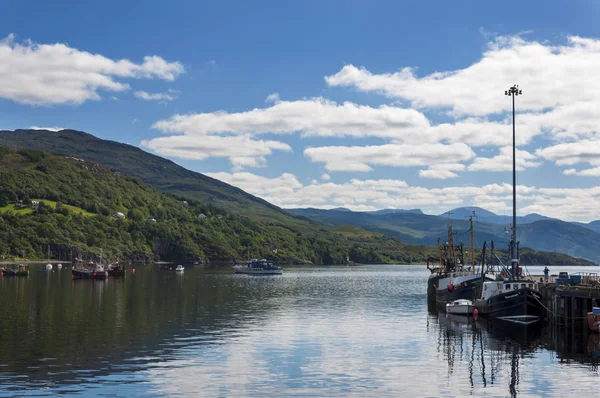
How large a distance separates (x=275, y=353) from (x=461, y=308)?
51.5m

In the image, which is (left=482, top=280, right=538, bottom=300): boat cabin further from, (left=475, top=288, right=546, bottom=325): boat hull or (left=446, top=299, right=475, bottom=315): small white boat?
(left=446, top=299, right=475, bottom=315): small white boat

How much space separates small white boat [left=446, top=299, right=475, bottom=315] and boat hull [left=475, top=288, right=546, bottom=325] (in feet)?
27.4

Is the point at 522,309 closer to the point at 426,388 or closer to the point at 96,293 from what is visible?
the point at 426,388

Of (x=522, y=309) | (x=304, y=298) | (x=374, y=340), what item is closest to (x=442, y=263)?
(x=304, y=298)

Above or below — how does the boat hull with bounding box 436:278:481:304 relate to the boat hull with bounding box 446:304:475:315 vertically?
above

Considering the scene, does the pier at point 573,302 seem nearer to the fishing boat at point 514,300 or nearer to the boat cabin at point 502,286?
the fishing boat at point 514,300

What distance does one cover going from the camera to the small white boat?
106500 millimetres

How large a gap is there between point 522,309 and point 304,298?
187 feet

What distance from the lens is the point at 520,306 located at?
92812mm

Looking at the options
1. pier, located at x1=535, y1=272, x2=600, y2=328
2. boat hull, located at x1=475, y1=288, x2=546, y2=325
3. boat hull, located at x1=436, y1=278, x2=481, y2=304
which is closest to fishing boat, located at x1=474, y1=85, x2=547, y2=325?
boat hull, located at x1=475, y1=288, x2=546, y2=325

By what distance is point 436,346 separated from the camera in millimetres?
72375

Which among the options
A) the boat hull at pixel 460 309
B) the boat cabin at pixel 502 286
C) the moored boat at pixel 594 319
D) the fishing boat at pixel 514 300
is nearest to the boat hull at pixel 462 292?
the boat hull at pixel 460 309

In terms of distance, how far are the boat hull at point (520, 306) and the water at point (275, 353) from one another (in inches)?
208

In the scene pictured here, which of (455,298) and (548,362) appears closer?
(548,362)
